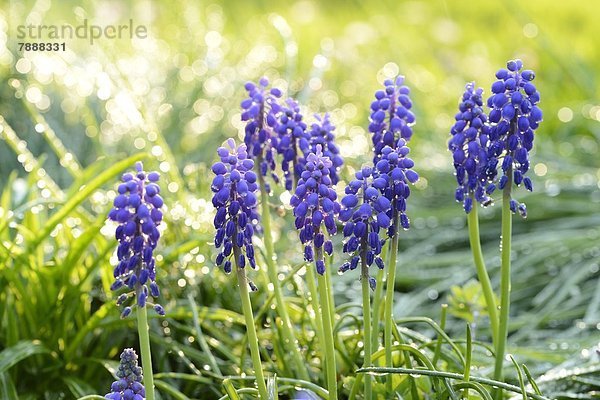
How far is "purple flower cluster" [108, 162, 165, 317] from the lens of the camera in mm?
2098

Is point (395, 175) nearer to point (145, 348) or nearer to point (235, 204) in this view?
point (235, 204)

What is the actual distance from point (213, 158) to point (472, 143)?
337cm

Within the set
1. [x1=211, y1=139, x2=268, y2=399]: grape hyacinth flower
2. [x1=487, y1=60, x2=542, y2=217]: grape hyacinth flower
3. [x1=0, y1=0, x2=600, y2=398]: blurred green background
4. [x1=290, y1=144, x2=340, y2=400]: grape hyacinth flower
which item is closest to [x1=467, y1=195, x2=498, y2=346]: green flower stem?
[x1=487, y1=60, x2=542, y2=217]: grape hyacinth flower

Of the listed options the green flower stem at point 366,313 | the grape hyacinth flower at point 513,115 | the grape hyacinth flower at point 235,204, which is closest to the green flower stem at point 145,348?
the grape hyacinth flower at point 235,204

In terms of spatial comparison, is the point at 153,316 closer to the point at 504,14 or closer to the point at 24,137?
the point at 24,137

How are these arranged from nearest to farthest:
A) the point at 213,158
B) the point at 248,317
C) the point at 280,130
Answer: the point at 248,317 → the point at 280,130 → the point at 213,158

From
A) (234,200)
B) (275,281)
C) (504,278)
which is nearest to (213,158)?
(275,281)

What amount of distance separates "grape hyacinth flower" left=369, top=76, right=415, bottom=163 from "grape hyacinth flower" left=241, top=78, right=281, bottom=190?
30cm

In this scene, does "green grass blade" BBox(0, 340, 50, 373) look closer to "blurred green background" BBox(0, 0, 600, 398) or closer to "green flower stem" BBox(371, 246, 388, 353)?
"blurred green background" BBox(0, 0, 600, 398)

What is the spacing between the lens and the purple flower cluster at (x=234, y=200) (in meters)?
2.12

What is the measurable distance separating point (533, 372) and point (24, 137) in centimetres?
375

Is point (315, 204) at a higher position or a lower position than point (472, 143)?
lower

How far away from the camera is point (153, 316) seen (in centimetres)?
330

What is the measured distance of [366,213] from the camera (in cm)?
216
